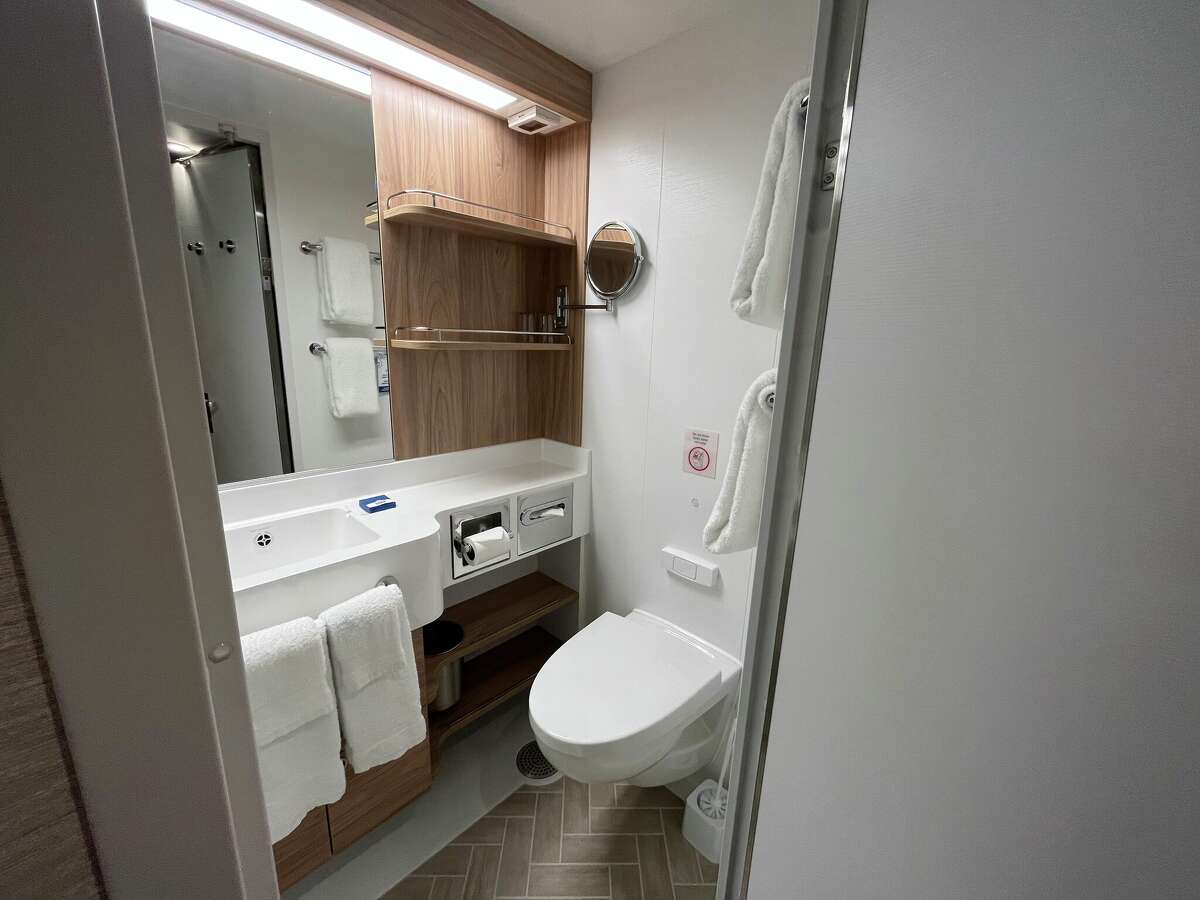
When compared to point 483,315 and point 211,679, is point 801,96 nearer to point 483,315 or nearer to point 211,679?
point 211,679

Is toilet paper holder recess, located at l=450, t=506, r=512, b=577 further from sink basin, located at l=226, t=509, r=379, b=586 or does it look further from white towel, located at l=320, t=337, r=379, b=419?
white towel, located at l=320, t=337, r=379, b=419

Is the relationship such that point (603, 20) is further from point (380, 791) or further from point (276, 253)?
point (380, 791)

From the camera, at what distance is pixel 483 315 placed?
1.73m

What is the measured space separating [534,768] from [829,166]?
1.84m

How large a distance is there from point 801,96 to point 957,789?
2.63 ft

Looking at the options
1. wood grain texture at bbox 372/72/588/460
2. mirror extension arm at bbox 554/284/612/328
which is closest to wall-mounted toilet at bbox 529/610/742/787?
wood grain texture at bbox 372/72/588/460

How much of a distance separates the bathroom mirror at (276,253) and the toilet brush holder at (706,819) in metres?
1.45

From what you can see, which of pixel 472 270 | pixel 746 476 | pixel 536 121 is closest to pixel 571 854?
pixel 746 476

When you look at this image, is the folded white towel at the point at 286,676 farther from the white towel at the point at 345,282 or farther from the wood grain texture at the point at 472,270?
the white towel at the point at 345,282

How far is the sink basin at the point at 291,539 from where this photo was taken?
1203 millimetres

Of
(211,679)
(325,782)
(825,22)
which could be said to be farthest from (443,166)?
(325,782)

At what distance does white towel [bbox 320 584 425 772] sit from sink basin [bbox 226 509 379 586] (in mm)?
220

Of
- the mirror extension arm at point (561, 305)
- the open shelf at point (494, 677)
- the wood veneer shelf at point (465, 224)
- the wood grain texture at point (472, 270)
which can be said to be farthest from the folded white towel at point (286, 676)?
the mirror extension arm at point (561, 305)

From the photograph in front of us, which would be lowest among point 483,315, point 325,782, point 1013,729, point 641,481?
point 325,782
